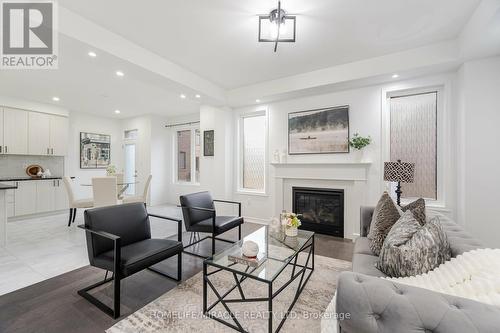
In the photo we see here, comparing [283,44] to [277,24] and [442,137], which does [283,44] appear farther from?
[442,137]

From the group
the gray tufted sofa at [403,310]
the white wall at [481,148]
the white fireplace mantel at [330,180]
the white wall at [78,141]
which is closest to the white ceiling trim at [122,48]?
the white fireplace mantel at [330,180]

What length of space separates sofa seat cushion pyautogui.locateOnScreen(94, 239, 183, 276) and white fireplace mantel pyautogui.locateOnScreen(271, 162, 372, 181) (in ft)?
8.51

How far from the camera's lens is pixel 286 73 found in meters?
3.80

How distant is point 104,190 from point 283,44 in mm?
3854

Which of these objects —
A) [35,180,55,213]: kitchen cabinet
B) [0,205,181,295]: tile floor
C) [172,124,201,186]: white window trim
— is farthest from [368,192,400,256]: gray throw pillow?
[35,180,55,213]: kitchen cabinet

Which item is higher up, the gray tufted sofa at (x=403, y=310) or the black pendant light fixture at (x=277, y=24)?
the black pendant light fixture at (x=277, y=24)

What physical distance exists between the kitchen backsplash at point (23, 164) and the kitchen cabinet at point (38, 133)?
0.42 m

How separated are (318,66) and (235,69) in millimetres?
1357

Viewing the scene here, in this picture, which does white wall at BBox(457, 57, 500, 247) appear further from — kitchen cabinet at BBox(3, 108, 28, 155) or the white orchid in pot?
kitchen cabinet at BBox(3, 108, 28, 155)

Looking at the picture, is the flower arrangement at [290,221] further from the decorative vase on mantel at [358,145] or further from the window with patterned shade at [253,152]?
the window with patterned shade at [253,152]

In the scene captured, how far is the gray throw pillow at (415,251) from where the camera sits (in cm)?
129

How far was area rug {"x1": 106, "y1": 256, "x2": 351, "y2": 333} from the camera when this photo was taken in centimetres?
163

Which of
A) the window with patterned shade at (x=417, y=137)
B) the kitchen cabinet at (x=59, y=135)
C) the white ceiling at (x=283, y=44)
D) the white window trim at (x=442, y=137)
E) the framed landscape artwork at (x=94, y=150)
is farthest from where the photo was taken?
the framed landscape artwork at (x=94, y=150)

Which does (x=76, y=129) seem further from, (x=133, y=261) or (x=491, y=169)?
(x=491, y=169)
